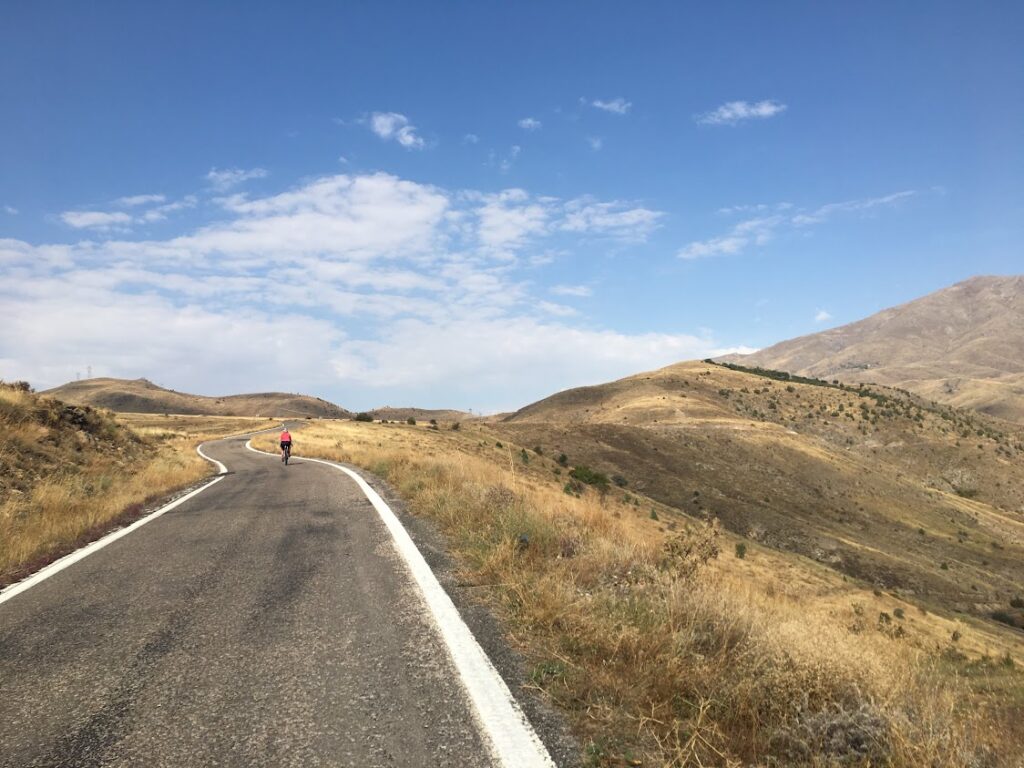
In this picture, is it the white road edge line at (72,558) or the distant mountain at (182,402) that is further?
the distant mountain at (182,402)

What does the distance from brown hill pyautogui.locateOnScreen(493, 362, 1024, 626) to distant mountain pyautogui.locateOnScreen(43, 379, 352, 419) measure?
9448 cm

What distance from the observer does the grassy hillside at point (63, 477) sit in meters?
8.24

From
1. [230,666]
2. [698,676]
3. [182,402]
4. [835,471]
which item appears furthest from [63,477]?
[182,402]

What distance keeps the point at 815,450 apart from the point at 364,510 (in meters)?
65.6

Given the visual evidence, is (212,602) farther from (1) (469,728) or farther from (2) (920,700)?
(2) (920,700)

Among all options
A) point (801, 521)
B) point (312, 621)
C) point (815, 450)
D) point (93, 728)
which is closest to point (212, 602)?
point (312, 621)

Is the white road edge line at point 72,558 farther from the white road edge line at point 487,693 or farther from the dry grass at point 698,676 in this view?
the dry grass at point 698,676

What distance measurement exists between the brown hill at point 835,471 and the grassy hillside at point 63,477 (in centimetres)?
3319

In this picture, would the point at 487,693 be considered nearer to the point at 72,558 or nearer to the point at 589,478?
the point at 72,558

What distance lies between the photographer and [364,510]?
1068 centimetres

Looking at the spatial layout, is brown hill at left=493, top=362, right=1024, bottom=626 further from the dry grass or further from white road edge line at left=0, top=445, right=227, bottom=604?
white road edge line at left=0, top=445, right=227, bottom=604

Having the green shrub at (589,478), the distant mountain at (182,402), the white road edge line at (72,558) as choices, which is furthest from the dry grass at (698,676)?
the distant mountain at (182,402)

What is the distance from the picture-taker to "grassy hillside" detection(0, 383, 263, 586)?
8242 millimetres

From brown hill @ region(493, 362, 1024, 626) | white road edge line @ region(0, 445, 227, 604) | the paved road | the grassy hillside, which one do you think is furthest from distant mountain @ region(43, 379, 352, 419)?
the paved road
